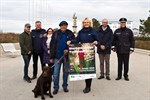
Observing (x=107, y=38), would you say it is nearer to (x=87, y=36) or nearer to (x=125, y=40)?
(x=125, y=40)

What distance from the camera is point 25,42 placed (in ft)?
36.0

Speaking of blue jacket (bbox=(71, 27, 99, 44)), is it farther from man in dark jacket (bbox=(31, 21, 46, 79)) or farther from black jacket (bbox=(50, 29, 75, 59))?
man in dark jacket (bbox=(31, 21, 46, 79))

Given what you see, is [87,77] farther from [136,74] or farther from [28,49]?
[136,74]

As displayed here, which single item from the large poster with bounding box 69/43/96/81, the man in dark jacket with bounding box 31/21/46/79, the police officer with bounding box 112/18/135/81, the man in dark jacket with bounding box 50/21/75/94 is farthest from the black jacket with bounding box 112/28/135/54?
the man in dark jacket with bounding box 50/21/75/94

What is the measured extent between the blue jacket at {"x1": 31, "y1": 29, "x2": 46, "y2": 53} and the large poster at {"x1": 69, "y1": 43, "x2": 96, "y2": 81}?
95.0 inches

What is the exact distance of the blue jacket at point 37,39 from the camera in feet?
36.5

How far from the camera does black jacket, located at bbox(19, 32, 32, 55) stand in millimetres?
10906

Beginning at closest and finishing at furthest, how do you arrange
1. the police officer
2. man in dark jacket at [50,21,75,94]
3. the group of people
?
man in dark jacket at [50,21,75,94] < the group of people < the police officer

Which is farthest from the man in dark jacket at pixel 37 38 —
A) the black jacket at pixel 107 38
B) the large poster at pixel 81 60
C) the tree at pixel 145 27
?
the tree at pixel 145 27

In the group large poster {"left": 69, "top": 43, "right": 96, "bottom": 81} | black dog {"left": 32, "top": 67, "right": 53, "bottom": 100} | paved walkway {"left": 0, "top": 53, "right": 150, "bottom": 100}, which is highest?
large poster {"left": 69, "top": 43, "right": 96, "bottom": 81}

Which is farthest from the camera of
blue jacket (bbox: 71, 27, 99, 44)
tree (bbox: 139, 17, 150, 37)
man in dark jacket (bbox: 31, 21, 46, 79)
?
tree (bbox: 139, 17, 150, 37)

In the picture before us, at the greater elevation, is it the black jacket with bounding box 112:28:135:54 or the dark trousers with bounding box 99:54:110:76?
the black jacket with bounding box 112:28:135:54

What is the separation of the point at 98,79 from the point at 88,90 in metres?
2.39

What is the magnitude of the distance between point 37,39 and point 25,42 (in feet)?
1.34
